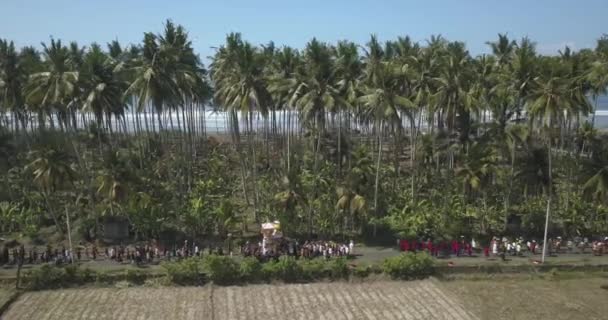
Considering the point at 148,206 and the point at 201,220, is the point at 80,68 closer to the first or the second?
the point at 148,206

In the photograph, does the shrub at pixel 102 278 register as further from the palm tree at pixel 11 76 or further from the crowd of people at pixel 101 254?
the palm tree at pixel 11 76

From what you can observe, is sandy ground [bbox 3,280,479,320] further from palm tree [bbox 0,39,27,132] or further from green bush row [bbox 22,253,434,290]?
palm tree [bbox 0,39,27,132]

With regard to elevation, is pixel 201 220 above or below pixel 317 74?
below

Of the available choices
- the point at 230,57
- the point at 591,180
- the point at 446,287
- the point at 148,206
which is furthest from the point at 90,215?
the point at 591,180

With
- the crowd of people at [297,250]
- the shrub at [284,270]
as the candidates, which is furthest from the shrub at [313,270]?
the crowd of people at [297,250]

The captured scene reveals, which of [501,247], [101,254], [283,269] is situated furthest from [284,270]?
[501,247]

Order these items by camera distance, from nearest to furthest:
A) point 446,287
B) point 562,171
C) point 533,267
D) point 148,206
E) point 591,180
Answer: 1. point 446,287
2. point 533,267
3. point 591,180
4. point 148,206
5. point 562,171

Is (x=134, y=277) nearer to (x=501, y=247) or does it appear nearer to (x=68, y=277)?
(x=68, y=277)

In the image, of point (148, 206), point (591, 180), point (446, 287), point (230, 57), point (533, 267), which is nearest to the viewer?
point (446, 287)

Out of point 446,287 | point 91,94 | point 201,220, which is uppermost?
point 91,94
